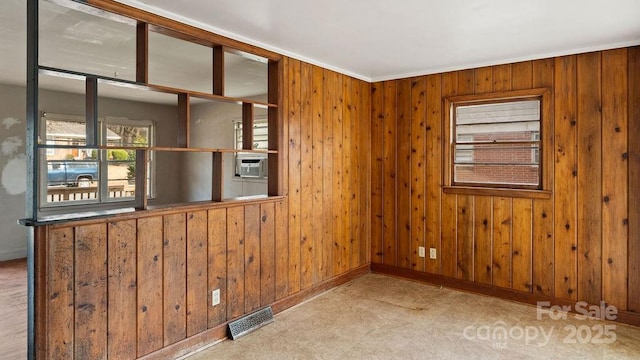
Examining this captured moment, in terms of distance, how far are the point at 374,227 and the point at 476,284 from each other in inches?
52.4

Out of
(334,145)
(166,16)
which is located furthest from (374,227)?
(166,16)

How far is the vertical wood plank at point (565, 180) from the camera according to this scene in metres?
3.44

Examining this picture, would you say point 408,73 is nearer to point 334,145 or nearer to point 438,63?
point 438,63

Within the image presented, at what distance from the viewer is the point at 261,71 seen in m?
4.57

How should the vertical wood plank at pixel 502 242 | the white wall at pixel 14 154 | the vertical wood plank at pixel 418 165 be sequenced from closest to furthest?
1. the vertical wood plank at pixel 502 242
2. the vertical wood plank at pixel 418 165
3. the white wall at pixel 14 154

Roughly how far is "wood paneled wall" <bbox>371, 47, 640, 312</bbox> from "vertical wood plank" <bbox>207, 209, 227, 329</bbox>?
228 centimetres

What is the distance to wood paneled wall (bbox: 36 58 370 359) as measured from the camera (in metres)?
2.14

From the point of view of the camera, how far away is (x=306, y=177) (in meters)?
3.78

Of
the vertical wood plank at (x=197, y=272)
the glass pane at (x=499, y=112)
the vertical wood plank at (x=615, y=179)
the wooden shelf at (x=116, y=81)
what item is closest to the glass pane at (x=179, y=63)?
the wooden shelf at (x=116, y=81)

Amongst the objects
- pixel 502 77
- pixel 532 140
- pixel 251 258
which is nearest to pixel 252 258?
pixel 251 258

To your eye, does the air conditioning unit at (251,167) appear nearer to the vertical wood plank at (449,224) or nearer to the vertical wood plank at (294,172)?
the vertical wood plank at (294,172)

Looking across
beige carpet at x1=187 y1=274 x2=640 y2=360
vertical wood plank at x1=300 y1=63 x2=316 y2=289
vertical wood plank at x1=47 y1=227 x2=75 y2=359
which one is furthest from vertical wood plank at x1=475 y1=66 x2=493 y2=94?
vertical wood plank at x1=47 y1=227 x2=75 y2=359

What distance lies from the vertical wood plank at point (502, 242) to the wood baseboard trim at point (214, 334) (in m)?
1.66

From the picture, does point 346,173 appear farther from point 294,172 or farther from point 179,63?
point 179,63
